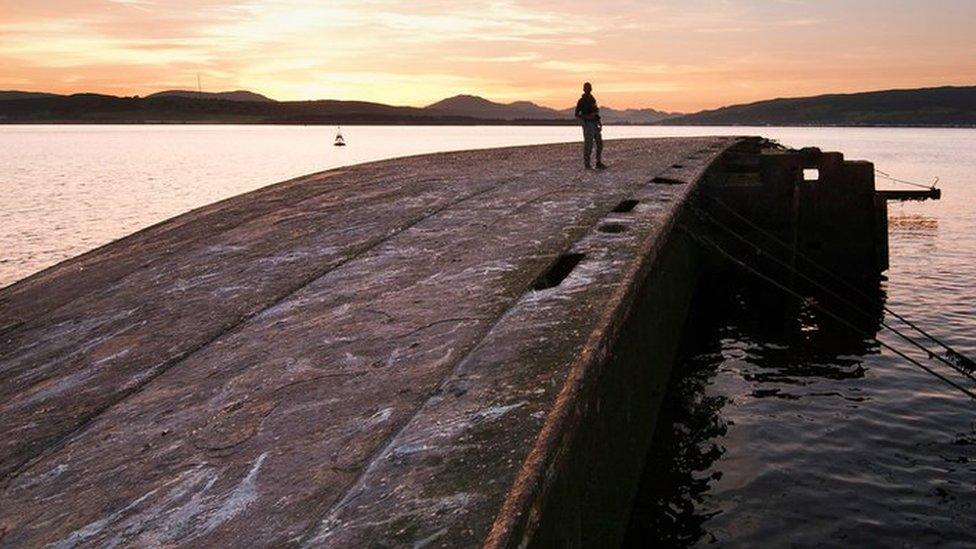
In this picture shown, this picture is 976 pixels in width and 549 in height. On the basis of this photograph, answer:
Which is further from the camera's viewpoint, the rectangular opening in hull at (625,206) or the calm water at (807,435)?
the rectangular opening in hull at (625,206)

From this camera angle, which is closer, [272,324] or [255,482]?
[255,482]

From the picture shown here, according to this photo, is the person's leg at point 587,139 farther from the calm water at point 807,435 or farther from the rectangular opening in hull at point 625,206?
the rectangular opening in hull at point 625,206

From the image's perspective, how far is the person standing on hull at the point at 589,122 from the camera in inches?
Answer: 592

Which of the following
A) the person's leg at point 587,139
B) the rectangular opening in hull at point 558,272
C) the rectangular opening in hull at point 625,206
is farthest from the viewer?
the person's leg at point 587,139

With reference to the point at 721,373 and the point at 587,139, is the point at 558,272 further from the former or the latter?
the point at 587,139

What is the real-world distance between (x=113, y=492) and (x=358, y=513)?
1.30 meters

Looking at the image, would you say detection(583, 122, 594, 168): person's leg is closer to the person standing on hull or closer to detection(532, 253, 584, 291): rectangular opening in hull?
the person standing on hull

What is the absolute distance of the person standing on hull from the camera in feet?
49.3

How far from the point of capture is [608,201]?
10000mm

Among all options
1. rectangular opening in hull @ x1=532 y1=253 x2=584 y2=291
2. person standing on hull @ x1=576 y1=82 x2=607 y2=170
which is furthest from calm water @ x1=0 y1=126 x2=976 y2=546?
person standing on hull @ x1=576 y1=82 x2=607 y2=170

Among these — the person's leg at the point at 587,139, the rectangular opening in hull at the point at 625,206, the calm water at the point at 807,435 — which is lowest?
the calm water at the point at 807,435

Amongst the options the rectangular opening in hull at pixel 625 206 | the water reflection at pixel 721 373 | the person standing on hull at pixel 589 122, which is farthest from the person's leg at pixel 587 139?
the rectangular opening in hull at pixel 625 206

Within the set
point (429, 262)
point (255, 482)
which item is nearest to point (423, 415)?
point (255, 482)

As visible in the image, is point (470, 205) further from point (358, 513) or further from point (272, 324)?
point (358, 513)
